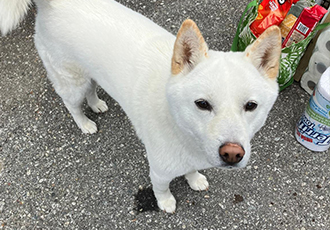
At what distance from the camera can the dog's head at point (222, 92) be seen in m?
1.25

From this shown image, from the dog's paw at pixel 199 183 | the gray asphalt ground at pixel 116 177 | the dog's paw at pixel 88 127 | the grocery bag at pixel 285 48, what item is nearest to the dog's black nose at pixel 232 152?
the dog's paw at pixel 199 183

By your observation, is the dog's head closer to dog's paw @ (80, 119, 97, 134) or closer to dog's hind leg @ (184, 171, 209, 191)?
dog's hind leg @ (184, 171, 209, 191)

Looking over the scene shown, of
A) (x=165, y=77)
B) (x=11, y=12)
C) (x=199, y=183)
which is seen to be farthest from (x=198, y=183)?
(x=11, y=12)

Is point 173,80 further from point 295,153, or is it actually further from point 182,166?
point 295,153

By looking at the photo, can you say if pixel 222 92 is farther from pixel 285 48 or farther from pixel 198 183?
pixel 285 48

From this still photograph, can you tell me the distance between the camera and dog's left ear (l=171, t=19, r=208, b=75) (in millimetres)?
1307

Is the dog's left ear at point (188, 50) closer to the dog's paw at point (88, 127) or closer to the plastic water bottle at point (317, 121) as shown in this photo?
the plastic water bottle at point (317, 121)

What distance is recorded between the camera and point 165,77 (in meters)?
1.66

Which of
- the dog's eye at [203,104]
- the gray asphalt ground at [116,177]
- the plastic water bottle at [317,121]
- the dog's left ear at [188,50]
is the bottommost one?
the gray asphalt ground at [116,177]

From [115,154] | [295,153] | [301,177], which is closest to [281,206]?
[301,177]

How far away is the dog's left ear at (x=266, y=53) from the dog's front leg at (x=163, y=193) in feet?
3.16

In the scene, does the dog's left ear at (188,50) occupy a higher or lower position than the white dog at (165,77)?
higher

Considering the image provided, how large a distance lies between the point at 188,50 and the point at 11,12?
4.27ft

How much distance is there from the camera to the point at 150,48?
177 cm
